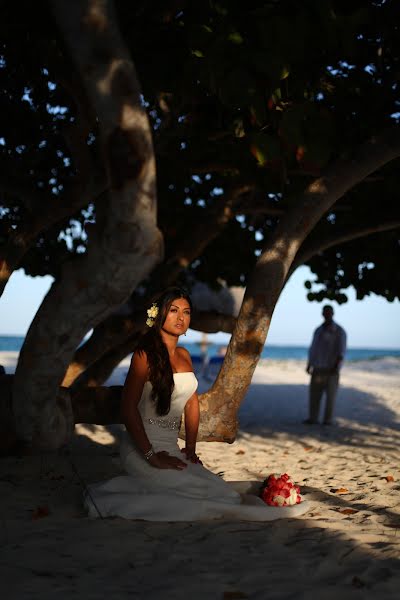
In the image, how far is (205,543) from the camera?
3.54 metres

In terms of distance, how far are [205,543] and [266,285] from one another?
2.28 m

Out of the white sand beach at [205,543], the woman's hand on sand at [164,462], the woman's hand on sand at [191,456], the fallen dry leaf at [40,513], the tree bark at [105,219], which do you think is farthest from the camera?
the woman's hand on sand at [191,456]

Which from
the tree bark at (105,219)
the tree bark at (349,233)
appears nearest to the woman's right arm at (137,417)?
the tree bark at (105,219)

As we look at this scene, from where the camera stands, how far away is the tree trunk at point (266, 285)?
4.91 m

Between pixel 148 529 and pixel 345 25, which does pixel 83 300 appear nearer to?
pixel 148 529

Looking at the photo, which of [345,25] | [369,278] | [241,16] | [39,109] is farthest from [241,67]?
[369,278]

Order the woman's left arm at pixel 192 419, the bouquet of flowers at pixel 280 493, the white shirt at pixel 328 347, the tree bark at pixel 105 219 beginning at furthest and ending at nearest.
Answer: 1. the white shirt at pixel 328 347
2. the woman's left arm at pixel 192 419
3. the bouquet of flowers at pixel 280 493
4. the tree bark at pixel 105 219

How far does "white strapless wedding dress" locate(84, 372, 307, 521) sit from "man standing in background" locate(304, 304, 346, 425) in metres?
6.30

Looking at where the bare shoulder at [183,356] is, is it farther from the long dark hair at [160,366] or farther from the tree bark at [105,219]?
the tree bark at [105,219]

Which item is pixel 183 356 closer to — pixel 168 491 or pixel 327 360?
pixel 168 491

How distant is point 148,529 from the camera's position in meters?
3.79

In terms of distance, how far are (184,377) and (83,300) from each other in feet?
4.97

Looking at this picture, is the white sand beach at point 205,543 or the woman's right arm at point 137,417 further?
the woman's right arm at point 137,417

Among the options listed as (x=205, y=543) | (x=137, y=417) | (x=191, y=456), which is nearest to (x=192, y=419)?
(x=191, y=456)
